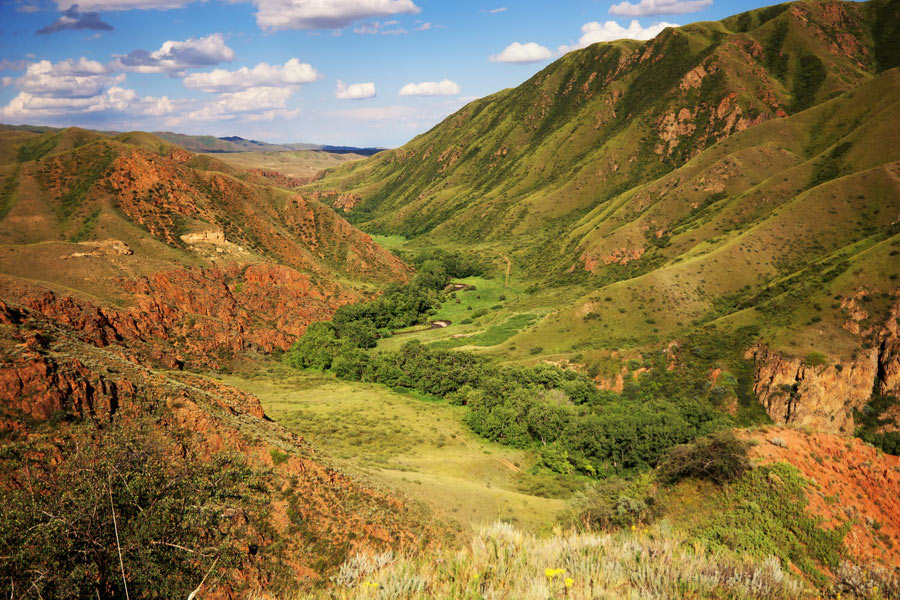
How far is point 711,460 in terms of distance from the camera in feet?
72.8

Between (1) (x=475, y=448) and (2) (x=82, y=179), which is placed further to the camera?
(2) (x=82, y=179)

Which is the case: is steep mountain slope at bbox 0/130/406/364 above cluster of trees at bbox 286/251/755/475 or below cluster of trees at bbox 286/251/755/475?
above

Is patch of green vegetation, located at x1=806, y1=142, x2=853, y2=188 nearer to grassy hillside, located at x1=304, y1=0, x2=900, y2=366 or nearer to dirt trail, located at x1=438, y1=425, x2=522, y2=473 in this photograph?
grassy hillside, located at x1=304, y1=0, x2=900, y2=366

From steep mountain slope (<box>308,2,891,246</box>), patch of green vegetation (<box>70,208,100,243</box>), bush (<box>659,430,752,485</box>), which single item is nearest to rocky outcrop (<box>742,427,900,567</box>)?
bush (<box>659,430,752,485</box>)

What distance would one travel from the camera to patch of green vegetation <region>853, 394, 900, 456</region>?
47062mm

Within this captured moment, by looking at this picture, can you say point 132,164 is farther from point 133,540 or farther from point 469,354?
point 133,540

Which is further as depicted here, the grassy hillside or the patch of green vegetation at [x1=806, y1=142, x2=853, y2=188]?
the patch of green vegetation at [x1=806, y1=142, x2=853, y2=188]

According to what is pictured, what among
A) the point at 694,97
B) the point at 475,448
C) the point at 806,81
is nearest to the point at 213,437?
the point at 475,448

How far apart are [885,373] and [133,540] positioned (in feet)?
236

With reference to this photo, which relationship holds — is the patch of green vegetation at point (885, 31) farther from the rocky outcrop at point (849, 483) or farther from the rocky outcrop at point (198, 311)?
the rocky outcrop at point (198, 311)

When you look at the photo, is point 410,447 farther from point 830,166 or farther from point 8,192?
point 830,166

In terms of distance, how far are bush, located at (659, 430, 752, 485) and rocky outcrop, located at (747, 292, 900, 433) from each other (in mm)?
36912

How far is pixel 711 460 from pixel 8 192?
11101cm

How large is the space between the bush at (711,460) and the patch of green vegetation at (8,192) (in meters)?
101
